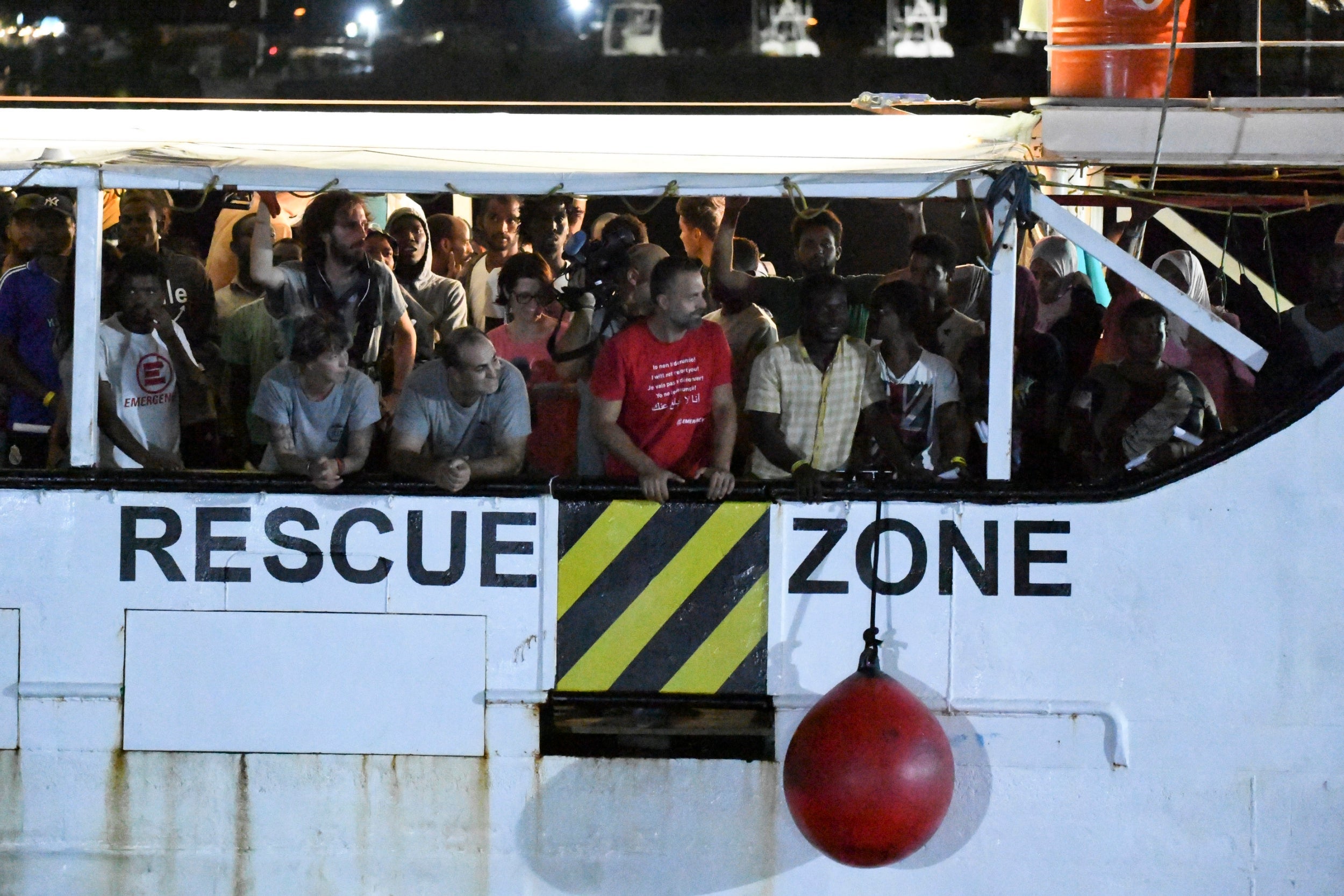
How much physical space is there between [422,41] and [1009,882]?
12.7m

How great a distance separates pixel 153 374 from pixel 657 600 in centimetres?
186

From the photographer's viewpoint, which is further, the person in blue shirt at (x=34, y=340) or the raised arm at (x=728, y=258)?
the raised arm at (x=728, y=258)

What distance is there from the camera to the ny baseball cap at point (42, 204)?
5812mm

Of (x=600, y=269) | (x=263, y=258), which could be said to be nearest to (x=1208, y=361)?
(x=600, y=269)

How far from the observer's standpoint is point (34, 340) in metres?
5.39

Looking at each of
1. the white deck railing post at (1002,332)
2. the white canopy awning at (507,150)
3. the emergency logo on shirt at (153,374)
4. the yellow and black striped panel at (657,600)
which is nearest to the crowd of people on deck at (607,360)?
the emergency logo on shirt at (153,374)

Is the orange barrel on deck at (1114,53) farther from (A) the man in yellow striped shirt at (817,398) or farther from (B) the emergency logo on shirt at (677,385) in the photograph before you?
(B) the emergency logo on shirt at (677,385)

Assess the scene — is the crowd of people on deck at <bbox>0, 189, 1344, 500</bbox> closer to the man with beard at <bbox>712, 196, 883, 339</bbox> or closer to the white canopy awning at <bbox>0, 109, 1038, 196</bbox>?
the man with beard at <bbox>712, 196, 883, 339</bbox>

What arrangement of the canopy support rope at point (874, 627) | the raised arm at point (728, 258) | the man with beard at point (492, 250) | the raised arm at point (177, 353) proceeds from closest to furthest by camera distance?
the canopy support rope at point (874, 627) → the raised arm at point (177, 353) → the raised arm at point (728, 258) → the man with beard at point (492, 250)

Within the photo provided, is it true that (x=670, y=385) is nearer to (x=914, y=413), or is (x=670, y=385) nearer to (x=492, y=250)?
(x=914, y=413)

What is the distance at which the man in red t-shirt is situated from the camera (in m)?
4.75

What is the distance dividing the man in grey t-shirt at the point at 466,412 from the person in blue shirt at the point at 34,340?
4.12 feet

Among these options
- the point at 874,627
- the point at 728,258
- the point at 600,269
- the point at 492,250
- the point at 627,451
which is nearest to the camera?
the point at 874,627

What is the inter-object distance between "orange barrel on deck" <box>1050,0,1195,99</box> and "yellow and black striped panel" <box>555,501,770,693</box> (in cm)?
179
